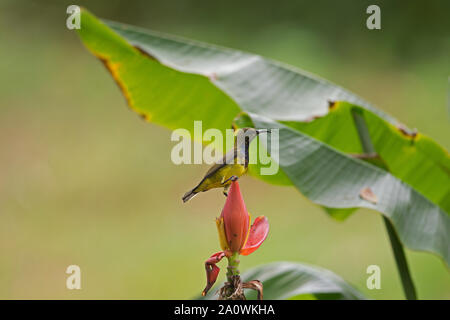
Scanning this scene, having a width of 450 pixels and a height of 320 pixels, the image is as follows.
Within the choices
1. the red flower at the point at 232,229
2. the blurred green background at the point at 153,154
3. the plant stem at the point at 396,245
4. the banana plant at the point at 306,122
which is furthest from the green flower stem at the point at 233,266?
the blurred green background at the point at 153,154

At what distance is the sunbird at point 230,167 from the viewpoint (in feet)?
0.60

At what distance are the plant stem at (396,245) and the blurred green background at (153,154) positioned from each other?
1.25 ft

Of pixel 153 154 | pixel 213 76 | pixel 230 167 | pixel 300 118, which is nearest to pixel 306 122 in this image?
pixel 300 118

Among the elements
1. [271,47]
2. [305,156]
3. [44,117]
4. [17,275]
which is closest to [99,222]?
[17,275]

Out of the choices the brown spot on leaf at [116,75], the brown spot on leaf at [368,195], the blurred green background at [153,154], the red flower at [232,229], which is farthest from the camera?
the blurred green background at [153,154]

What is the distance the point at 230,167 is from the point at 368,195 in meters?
0.35

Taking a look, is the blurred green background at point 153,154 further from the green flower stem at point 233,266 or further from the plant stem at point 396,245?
the green flower stem at point 233,266

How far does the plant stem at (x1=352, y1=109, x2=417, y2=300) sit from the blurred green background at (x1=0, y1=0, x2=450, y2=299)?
38 cm

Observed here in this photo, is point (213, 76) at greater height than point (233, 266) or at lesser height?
greater

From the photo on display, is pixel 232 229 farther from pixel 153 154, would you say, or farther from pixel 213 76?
pixel 153 154

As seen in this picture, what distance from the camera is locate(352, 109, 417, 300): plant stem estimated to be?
577 mm

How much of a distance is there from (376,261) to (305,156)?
1.30m

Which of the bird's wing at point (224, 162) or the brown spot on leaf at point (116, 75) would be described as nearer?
the bird's wing at point (224, 162)

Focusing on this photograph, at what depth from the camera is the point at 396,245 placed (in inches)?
23.2
